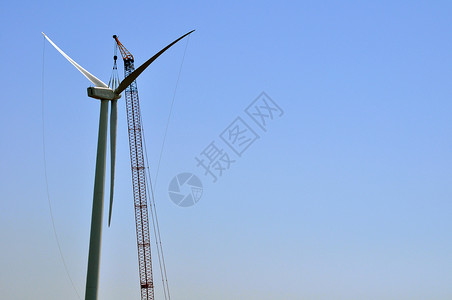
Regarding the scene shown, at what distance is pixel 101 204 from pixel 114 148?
7.09 meters

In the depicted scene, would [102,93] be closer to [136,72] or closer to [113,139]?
[136,72]

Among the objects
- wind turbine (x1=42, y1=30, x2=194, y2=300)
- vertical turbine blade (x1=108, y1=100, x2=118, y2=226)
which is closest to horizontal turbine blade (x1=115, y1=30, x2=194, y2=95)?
wind turbine (x1=42, y1=30, x2=194, y2=300)

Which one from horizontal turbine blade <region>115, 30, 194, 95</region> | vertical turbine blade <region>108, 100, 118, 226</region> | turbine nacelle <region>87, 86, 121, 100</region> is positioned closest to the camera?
horizontal turbine blade <region>115, 30, 194, 95</region>

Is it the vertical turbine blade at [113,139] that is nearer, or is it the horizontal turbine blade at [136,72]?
the horizontal turbine blade at [136,72]

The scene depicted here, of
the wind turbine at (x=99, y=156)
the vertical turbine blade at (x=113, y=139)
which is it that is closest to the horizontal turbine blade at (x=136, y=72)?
the wind turbine at (x=99, y=156)

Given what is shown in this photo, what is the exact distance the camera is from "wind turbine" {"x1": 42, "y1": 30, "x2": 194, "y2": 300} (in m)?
52.7

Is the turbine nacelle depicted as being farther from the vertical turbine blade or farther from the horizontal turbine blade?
the vertical turbine blade

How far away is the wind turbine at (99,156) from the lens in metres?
52.7

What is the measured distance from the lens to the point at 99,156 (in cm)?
5438

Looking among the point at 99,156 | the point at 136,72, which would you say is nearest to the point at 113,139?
the point at 99,156

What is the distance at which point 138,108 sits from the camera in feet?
309

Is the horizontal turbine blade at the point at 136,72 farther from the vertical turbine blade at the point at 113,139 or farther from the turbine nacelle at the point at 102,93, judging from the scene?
the vertical turbine blade at the point at 113,139

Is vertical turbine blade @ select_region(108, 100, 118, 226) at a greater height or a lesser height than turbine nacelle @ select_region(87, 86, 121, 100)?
lesser

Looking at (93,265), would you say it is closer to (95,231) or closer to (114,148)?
(95,231)
